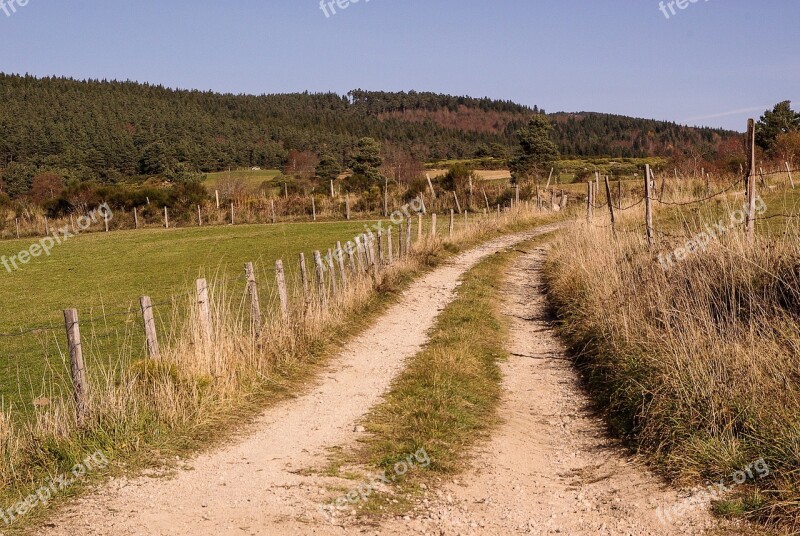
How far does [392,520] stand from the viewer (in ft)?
17.2

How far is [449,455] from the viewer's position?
21.5 feet

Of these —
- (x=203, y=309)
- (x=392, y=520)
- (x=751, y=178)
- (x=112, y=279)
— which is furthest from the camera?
(x=112, y=279)

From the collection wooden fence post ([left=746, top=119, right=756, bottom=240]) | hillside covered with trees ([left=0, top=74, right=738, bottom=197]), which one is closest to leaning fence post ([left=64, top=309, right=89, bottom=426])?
wooden fence post ([left=746, top=119, right=756, bottom=240])

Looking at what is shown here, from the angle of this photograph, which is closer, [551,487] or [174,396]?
[551,487]

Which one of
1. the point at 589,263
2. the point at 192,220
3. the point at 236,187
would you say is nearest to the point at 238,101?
the point at 236,187

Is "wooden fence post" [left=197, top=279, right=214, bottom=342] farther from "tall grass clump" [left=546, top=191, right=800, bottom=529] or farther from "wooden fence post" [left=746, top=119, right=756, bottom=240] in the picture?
"wooden fence post" [left=746, top=119, right=756, bottom=240]

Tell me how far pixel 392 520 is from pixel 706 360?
10.9 feet

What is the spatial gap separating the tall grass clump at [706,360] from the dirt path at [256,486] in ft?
9.13

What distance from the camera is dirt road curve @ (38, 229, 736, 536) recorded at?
5.12 metres

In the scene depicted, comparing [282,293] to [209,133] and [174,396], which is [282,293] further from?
[209,133]

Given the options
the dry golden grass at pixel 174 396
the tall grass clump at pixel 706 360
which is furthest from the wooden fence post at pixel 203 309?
the tall grass clump at pixel 706 360

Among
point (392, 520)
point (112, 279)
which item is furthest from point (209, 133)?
point (392, 520)

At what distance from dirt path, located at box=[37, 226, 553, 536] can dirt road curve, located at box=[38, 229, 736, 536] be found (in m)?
0.01

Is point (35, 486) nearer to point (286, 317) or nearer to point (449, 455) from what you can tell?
point (449, 455)
